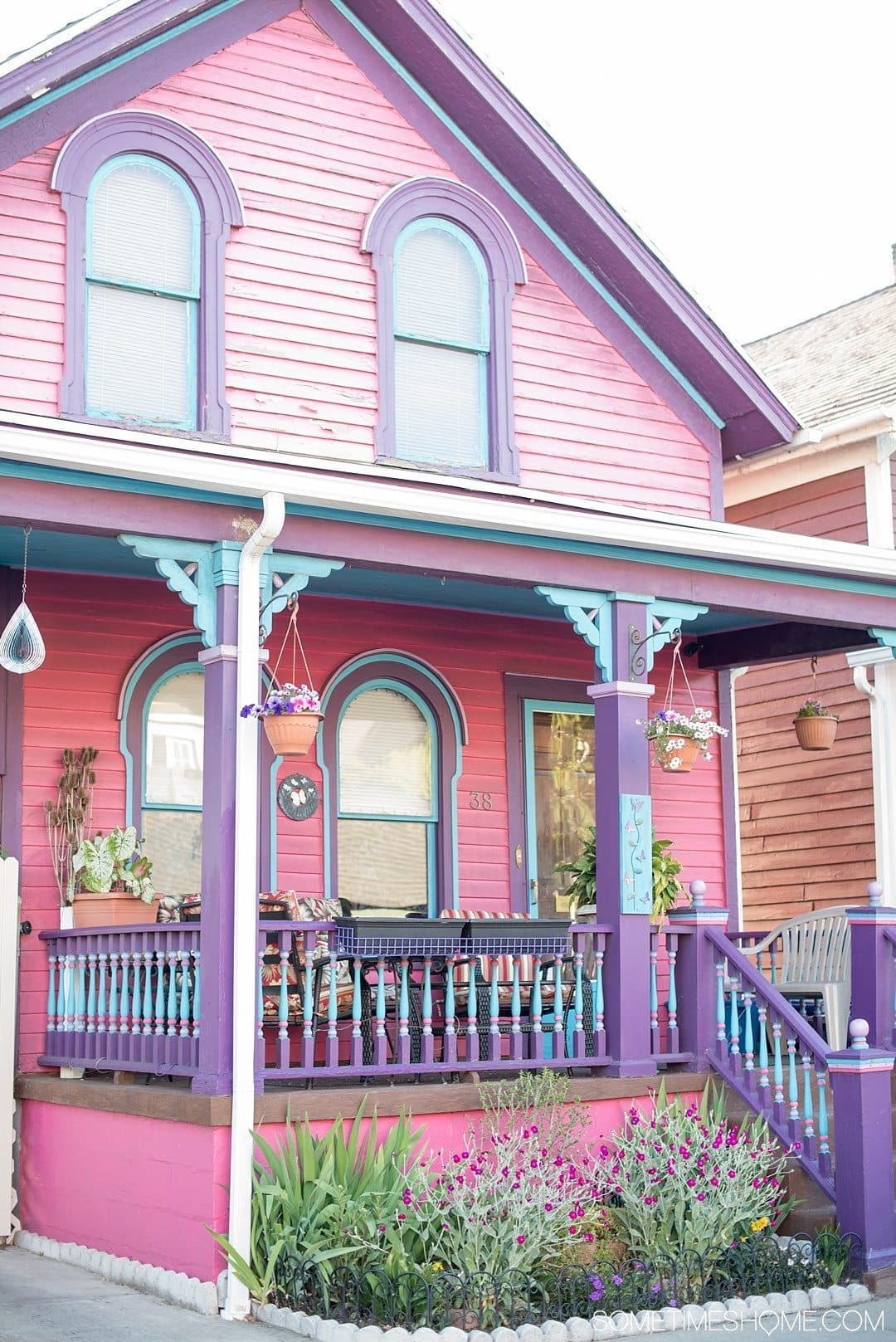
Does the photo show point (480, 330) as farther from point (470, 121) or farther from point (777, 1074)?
point (777, 1074)

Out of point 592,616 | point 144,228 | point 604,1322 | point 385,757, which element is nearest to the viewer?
point 604,1322

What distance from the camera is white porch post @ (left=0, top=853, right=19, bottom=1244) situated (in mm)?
9500

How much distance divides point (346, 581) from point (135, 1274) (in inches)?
177

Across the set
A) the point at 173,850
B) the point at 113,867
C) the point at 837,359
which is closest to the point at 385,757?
the point at 173,850

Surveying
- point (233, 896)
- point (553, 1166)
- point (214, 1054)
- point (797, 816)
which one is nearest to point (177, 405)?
point (233, 896)

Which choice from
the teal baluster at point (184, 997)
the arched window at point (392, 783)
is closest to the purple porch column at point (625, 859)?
the arched window at point (392, 783)

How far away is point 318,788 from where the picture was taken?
11.1 meters

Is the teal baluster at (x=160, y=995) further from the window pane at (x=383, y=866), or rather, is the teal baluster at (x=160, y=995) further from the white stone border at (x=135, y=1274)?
the window pane at (x=383, y=866)

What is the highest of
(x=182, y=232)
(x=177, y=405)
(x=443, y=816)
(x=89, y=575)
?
(x=182, y=232)

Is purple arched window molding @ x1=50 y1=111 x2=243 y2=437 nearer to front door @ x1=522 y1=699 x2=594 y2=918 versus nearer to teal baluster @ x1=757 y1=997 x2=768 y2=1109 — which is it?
front door @ x1=522 y1=699 x2=594 y2=918

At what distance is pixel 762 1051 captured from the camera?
932cm

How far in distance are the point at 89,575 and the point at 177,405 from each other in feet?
4.05

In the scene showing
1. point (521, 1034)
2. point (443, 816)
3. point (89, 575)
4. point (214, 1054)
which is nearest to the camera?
point (214, 1054)

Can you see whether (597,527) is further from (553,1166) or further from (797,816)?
(797,816)
